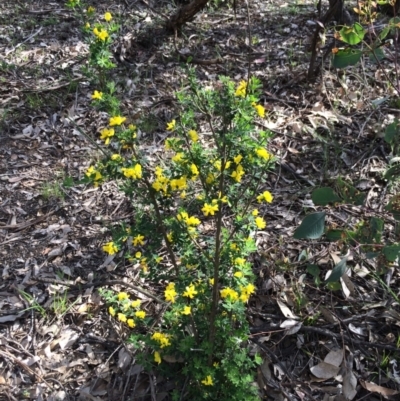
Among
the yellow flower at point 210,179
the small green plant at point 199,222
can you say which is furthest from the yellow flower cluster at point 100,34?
the yellow flower at point 210,179

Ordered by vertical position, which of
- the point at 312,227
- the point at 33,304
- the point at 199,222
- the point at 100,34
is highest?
the point at 100,34

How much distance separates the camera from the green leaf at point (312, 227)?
155 centimetres

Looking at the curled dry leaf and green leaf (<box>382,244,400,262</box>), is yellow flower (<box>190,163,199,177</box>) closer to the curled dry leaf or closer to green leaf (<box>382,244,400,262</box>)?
green leaf (<box>382,244,400,262</box>)

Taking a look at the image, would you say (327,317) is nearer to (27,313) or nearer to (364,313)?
(364,313)

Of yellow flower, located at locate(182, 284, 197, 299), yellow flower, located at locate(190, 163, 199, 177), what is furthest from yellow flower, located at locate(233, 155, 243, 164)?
yellow flower, located at locate(182, 284, 197, 299)

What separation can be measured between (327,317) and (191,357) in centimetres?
77

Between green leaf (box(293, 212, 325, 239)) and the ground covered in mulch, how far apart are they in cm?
14

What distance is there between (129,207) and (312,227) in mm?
1577

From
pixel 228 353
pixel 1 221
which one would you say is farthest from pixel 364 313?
pixel 1 221

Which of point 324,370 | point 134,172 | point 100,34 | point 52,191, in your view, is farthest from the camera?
point 52,191

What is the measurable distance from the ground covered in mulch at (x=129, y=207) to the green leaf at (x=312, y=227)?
14 cm

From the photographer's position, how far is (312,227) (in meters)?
1.56

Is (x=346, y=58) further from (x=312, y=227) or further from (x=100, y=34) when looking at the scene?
(x=100, y=34)

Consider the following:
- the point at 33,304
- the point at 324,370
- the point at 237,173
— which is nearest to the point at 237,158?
the point at 237,173
